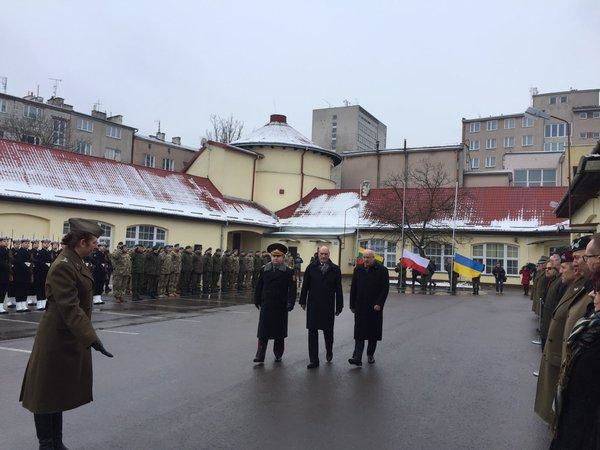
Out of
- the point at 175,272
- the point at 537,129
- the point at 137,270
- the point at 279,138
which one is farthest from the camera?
the point at 537,129

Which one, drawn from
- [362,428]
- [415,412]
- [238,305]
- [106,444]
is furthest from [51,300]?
[238,305]

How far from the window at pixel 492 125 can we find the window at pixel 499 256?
177 feet

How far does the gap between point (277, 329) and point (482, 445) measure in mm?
4195

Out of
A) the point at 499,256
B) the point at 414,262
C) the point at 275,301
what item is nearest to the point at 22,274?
the point at 275,301

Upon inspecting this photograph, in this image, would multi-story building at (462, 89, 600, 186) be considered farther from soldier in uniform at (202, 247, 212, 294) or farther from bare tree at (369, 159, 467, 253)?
soldier in uniform at (202, 247, 212, 294)

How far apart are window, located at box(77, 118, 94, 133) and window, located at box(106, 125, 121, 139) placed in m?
1.88

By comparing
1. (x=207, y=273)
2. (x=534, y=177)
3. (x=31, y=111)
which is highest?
(x=31, y=111)

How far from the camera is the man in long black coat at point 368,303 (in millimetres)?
8969

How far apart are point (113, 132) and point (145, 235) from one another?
37.7 metres

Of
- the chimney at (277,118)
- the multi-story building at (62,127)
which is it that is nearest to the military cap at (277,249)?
the chimney at (277,118)

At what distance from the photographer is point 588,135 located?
7169 centimetres

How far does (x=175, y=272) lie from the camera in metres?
20.5

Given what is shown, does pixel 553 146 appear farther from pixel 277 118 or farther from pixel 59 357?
pixel 59 357

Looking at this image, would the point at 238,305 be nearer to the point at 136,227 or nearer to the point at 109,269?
the point at 109,269
